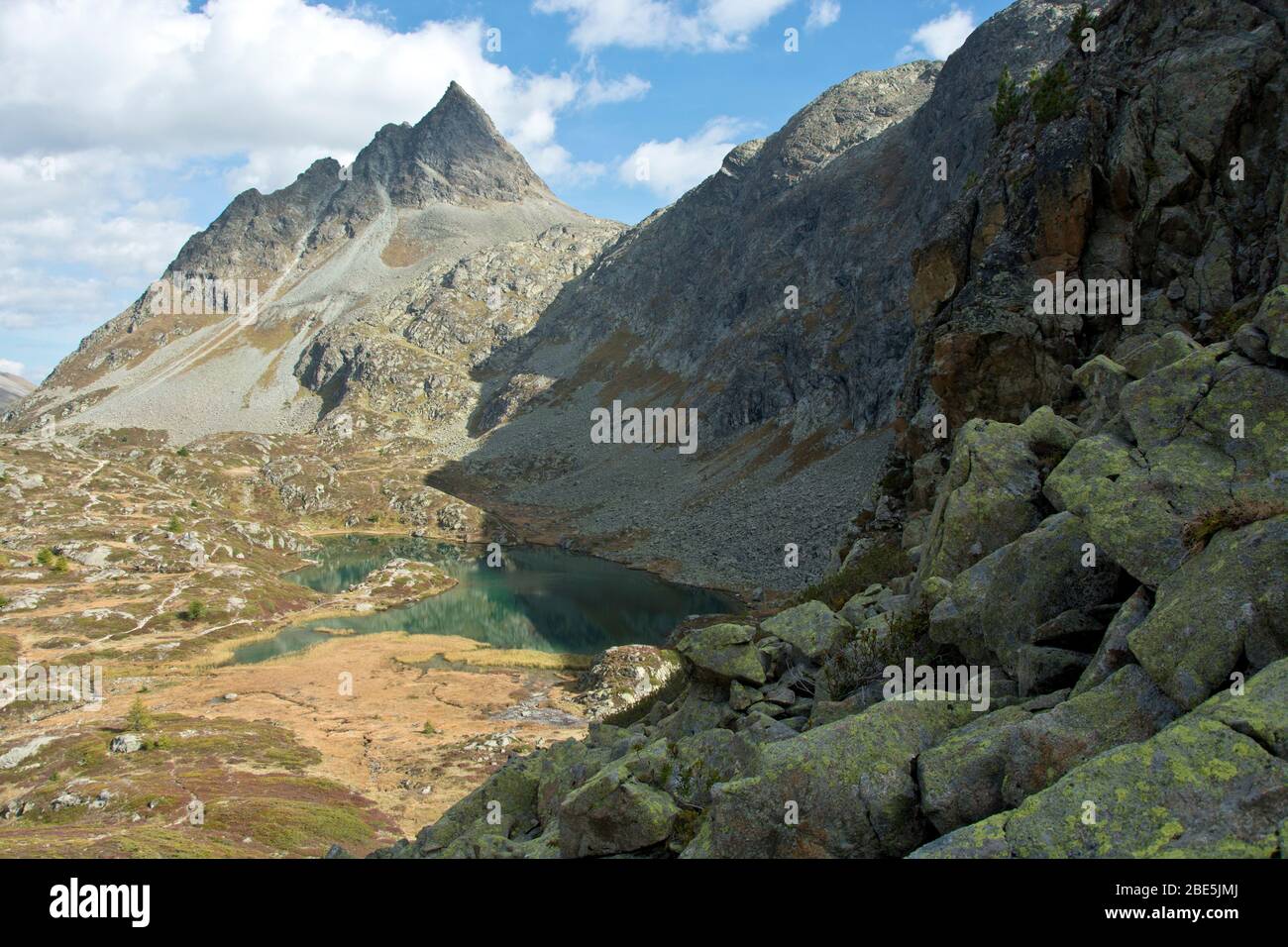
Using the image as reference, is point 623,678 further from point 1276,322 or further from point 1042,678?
point 1276,322

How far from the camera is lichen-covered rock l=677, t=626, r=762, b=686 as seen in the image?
664 inches

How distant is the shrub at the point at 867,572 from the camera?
26.8 m

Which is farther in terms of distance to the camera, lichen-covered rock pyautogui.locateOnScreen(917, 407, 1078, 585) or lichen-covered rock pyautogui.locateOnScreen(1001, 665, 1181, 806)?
lichen-covered rock pyautogui.locateOnScreen(917, 407, 1078, 585)

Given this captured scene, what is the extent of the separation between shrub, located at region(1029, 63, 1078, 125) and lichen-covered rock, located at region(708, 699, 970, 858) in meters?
40.1

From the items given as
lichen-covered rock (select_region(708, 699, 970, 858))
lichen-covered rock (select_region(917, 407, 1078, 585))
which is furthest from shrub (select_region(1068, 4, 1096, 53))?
lichen-covered rock (select_region(708, 699, 970, 858))

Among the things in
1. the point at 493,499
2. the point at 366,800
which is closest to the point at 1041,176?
the point at 366,800

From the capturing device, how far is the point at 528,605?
9106 cm

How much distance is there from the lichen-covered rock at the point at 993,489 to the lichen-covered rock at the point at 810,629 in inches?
93.4

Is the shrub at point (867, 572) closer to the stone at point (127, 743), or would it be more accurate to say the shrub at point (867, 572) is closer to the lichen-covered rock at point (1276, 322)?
the lichen-covered rock at point (1276, 322)

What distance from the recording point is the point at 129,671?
65125 millimetres

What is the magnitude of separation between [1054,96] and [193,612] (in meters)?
92.9

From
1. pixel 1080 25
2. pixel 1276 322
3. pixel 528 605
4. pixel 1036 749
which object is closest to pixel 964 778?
pixel 1036 749

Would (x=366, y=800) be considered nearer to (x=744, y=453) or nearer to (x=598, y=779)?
(x=598, y=779)

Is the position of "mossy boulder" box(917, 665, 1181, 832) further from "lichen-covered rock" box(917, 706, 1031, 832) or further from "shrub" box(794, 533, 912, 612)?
"shrub" box(794, 533, 912, 612)
